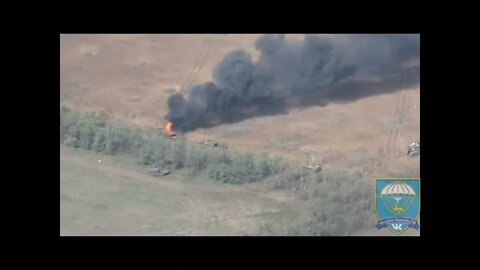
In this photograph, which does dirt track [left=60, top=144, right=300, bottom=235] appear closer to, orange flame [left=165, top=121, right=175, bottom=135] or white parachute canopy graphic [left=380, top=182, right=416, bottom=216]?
orange flame [left=165, top=121, right=175, bottom=135]

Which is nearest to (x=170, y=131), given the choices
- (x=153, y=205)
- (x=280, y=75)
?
(x=153, y=205)

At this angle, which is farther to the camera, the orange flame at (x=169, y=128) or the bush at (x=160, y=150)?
the orange flame at (x=169, y=128)

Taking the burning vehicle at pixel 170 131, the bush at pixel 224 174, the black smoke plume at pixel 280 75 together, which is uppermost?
the black smoke plume at pixel 280 75

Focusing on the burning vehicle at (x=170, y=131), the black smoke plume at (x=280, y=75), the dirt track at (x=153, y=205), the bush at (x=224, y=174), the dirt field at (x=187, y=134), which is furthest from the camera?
the black smoke plume at (x=280, y=75)


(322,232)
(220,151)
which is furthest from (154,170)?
(322,232)

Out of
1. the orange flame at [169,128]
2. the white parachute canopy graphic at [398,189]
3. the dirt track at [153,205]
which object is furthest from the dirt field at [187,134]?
the white parachute canopy graphic at [398,189]

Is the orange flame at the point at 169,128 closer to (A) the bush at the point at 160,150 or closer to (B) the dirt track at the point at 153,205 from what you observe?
(A) the bush at the point at 160,150

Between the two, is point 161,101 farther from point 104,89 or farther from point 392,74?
point 392,74

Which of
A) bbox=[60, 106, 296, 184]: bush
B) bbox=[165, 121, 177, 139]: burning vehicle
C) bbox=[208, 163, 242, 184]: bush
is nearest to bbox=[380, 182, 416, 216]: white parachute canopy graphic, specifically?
bbox=[60, 106, 296, 184]: bush
